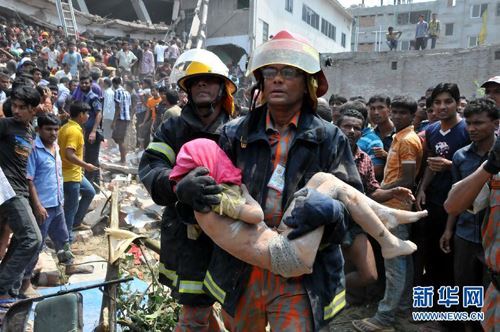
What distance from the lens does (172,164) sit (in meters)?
2.47

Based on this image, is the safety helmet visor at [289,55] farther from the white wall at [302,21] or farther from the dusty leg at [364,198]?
the white wall at [302,21]

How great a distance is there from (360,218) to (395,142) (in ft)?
7.51

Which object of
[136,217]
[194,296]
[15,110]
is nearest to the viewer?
[194,296]

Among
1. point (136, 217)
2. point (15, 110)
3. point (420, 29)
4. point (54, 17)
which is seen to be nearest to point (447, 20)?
Result: point (420, 29)

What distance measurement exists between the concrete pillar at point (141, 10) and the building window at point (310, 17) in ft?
30.5

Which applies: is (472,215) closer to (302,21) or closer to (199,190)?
(199,190)

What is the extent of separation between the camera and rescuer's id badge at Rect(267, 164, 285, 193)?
1993 mm

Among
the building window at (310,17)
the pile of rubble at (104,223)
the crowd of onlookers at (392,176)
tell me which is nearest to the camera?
the crowd of onlookers at (392,176)

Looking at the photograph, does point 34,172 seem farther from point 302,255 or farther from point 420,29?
point 420,29

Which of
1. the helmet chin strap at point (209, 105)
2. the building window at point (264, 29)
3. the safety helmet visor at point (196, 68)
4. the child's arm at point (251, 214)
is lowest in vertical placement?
the child's arm at point (251, 214)

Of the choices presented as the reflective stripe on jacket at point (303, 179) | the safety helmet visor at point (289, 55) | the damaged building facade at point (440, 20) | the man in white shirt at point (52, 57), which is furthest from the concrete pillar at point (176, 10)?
the reflective stripe on jacket at point (303, 179)

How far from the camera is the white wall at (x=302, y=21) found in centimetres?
2409

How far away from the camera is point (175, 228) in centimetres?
249

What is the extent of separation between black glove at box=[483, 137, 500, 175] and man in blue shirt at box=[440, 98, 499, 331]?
2.22ft
